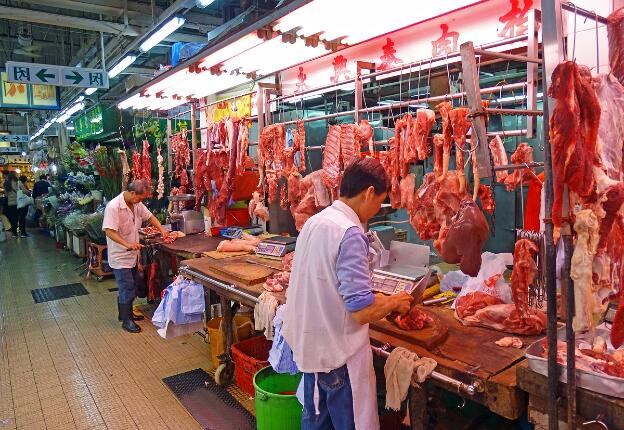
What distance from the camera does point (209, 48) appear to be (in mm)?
4848

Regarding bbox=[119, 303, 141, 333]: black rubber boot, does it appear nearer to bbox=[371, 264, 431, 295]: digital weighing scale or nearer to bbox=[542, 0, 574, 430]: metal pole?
bbox=[371, 264, 431, 295]: digital weighing scale

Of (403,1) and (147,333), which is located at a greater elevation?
(403,1)

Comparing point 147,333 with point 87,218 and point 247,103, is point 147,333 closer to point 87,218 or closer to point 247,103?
point 247,103

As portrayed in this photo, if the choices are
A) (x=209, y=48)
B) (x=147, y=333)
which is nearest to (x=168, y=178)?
(x=147, y=333)

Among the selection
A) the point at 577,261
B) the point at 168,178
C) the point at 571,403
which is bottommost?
the point at 571,403

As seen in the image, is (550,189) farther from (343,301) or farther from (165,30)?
(165,30)

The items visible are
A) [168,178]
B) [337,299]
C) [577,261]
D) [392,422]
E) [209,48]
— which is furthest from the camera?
[168,178]

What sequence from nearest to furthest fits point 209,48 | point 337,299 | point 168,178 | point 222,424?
point 337,299
point 222,424
point 209,48
point 168,178

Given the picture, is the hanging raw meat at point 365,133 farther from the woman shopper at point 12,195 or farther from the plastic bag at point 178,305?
the woman shopper at point 12,195

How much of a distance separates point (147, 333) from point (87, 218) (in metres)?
4.40

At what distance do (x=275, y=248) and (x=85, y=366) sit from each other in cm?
265

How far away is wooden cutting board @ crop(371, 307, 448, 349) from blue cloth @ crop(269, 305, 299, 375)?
28.6 inches

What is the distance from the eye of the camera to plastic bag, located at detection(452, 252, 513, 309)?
10.4ft

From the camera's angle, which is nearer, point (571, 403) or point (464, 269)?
point (571, 403)
